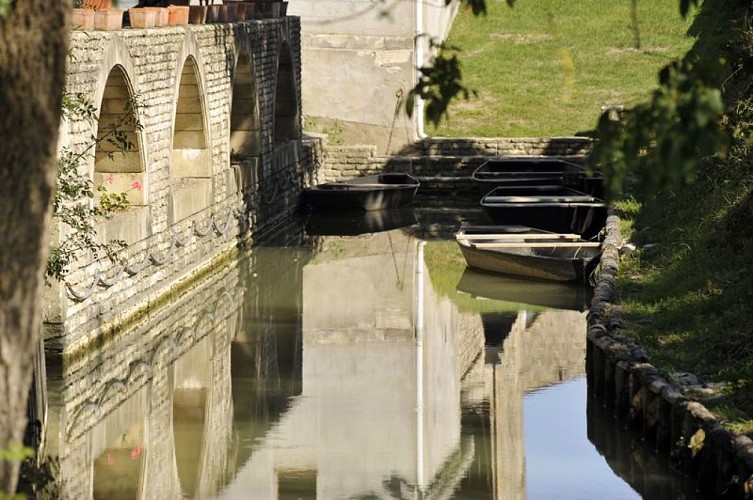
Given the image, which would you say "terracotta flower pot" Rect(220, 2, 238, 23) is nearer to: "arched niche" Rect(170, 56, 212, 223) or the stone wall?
"arched niche" Rect(170, 56, 212, 223)

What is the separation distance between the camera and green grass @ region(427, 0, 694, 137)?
28688 mm

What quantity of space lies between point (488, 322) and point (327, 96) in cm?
1223

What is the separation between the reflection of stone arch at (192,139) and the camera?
18.5 meters

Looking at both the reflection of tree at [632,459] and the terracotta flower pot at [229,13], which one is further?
the terracotta flower pot at [229,13]

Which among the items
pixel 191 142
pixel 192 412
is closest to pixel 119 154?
pixel 191 142

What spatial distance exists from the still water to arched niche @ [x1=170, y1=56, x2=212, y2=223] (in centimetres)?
117

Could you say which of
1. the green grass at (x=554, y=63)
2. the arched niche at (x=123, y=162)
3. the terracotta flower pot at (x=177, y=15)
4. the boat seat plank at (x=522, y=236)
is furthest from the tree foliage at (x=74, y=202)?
the green grass at (x=554, y=63)

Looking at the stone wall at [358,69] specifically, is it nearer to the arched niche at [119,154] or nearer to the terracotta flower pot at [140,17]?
the terracotta flower pot at [140,17]

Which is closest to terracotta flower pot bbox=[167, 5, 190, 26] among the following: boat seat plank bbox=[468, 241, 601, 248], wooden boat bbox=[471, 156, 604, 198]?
boat seat plank bbox=[468, 241, 601, 248]

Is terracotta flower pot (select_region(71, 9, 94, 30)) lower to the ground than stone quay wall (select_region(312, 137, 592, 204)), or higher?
higher

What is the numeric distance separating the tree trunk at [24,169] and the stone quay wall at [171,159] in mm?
8720

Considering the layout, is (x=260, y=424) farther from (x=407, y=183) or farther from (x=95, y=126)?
(x=407, y=183)

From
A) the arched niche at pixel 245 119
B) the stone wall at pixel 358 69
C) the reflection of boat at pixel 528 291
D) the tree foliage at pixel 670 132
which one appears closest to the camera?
the tree foliage at pixel 670 132

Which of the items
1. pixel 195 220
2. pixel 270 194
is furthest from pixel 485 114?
pixel 195 220
